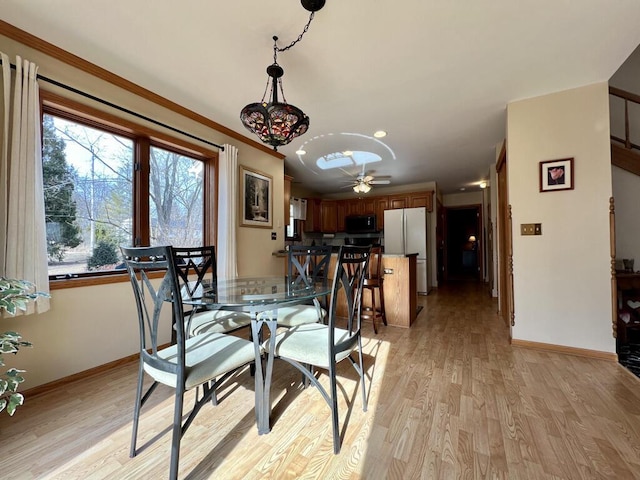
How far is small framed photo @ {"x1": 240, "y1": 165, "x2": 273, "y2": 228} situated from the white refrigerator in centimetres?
295

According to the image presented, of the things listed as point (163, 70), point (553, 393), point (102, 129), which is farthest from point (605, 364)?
point (102, 129)

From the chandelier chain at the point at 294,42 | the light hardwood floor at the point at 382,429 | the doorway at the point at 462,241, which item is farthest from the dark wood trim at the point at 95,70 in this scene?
the doorway at the point at 462,241

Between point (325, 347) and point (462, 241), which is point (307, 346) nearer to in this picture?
point (325, 347)

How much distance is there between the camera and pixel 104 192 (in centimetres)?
230

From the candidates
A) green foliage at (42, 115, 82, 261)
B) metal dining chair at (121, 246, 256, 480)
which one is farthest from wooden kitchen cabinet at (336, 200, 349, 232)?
metal dining chair at (121, 246, 256, 480)

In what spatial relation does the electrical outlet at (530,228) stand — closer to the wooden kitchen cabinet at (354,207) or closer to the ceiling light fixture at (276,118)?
the ceiling light fixture at (276,118)

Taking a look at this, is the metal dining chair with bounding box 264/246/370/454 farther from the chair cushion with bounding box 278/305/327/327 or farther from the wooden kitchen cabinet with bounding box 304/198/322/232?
the wooden kitchen cabinet with bounding box 304/198/322/232

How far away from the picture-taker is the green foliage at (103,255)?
2.23 m

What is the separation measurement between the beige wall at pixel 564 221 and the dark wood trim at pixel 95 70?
3337 millimetres

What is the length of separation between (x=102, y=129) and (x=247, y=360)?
2.38 metres

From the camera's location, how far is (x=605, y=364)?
2213mm

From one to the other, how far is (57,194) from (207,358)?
188 cm

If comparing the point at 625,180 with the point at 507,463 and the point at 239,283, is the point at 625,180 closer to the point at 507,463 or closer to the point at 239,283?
the point at 507,463

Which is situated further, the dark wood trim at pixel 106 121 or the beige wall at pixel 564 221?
the beige wall at pixel 564 221
